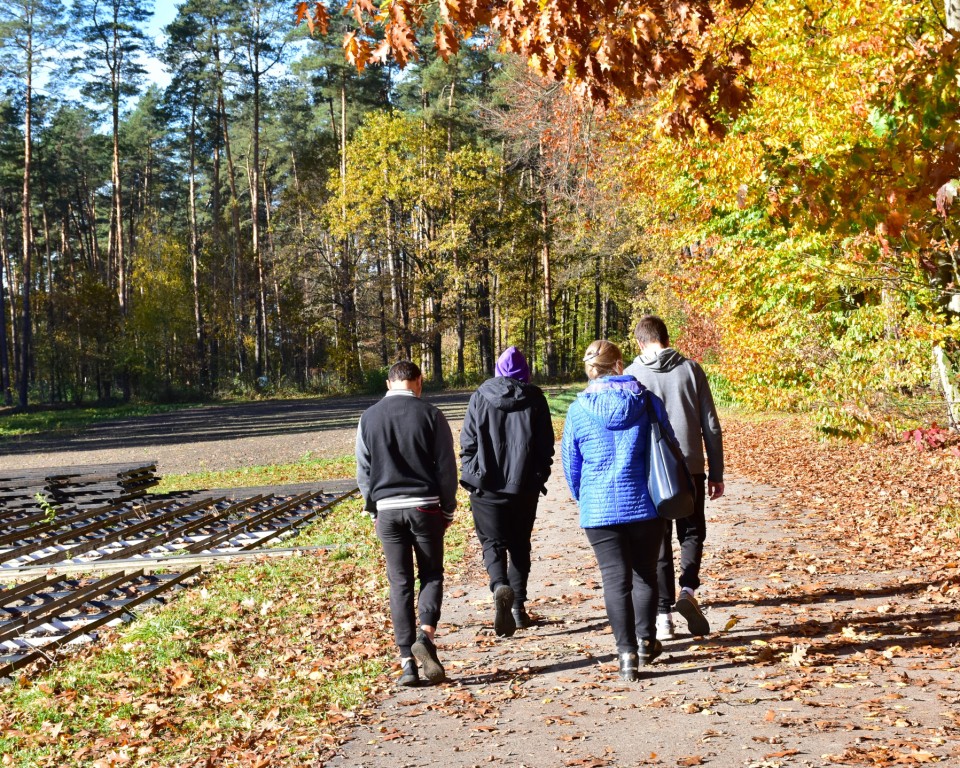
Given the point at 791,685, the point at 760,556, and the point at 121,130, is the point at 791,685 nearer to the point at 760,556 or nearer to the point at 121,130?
the point at 760,556

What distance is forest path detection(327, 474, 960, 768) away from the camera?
4754 mm

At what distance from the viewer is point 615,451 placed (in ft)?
19.4

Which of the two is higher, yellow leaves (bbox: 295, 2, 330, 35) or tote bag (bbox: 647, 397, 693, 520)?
yellow leaves (bbox: 295, 2, 330, 35)

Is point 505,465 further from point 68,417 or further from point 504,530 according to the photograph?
point 68,417

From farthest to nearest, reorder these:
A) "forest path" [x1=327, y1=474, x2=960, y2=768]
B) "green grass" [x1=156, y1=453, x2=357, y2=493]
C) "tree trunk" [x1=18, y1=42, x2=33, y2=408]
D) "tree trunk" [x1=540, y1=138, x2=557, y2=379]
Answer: "tree trunk" [x1=540, y1=138, x2=557, y2=379], "tree trunk" [x1=18, y1=42, x2=33, y2=408], "green grass" [x1=156, y1=453, x2=357, y2=493], "forest path" [x1=327, y1=474, x2=960, y2=768]

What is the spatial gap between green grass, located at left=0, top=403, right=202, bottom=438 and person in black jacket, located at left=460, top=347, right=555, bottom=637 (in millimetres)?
32910

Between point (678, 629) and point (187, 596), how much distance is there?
174 inches

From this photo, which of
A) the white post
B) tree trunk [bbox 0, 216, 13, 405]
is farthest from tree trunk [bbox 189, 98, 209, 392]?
the white post

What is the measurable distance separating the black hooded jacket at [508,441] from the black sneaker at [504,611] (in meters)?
0.65

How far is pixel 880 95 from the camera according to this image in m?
8.96

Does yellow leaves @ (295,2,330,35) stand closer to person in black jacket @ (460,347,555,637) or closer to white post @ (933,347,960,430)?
person in black jacket @ (460,347,555,637)

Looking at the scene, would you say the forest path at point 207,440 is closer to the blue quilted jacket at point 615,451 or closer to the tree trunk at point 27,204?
the tree trunk at point 27,204

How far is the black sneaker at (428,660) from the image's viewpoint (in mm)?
5980

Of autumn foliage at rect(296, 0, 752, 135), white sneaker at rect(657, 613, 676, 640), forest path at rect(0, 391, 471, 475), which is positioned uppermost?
autumn foliage at rect(296, 0, 752, 135)
